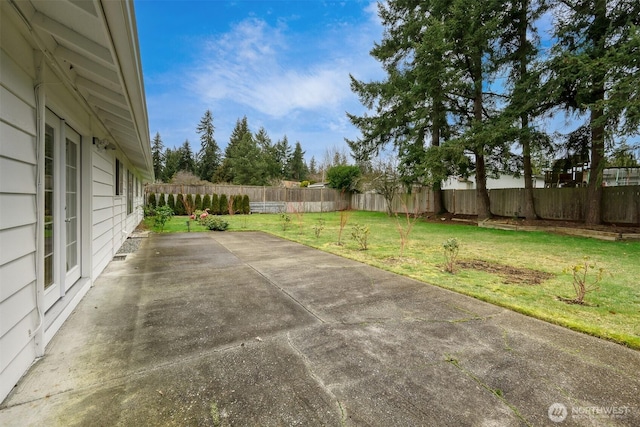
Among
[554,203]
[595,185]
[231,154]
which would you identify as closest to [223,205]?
[554,203]

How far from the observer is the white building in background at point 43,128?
5.21 feet

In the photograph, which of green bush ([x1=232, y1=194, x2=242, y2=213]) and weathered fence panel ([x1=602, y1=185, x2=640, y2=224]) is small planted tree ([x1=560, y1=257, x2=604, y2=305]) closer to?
weathered fence panel ([x1=602, y1=185, x2=640, y2=224])

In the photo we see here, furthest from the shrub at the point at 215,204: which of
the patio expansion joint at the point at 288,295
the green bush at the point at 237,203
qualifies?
the patio expansion joint at the point at 288,295

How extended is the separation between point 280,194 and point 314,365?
17.1m

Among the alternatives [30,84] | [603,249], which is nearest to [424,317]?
[30,84]

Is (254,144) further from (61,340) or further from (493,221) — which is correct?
(61,340)

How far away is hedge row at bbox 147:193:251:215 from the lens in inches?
592

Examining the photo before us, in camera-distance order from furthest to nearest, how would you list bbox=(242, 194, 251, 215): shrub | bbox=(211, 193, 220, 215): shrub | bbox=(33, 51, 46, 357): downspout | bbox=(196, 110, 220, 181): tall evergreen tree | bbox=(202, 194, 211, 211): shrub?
bbox=(196, 110, 220, 181): tall evergreen tree → bbox=(242, 194, 251, 215): shrub → bbox=(211, 193, 220, 215): shrub → bbox=(202, 194, 211, 211): shrub → bbox=(33, 51, 46, 357): downspout

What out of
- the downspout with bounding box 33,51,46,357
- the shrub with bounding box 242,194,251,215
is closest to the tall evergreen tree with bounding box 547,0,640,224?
the downspout with bounding box 33,51,46,357

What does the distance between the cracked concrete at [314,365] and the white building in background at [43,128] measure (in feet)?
0.91

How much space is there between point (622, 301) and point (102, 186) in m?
6.87

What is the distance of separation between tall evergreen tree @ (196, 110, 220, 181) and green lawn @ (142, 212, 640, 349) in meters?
32.2

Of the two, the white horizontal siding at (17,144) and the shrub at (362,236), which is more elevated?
the white horizontal siding at (17,144)

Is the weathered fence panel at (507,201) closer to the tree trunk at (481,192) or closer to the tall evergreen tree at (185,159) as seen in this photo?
the tree trunk at (481,192)
